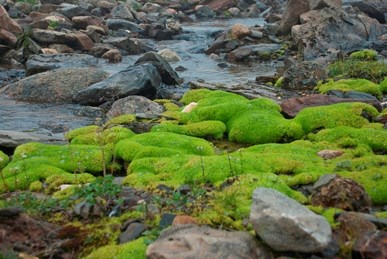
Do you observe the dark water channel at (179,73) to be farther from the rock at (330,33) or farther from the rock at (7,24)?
the rock at (7,24)

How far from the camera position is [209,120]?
39.9 ft

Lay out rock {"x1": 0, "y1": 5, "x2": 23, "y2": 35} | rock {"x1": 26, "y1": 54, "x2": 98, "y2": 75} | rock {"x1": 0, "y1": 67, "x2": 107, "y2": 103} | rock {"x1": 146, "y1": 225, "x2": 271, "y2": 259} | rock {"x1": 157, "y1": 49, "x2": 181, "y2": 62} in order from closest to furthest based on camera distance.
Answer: rock {"x1": 146, "y1": 225, "x2": 271, "y2": 259} < rock {"x1": 0, "y1": 67, "x2": 107, "y2": 103} < rock {"x1": 26, "y1": 54, "x2": 98, "y2": 75} < rock {"x1": 157, "y1": 49, "x2": 181, "y2": 62} < rock {"x1": 0, "y1": 5, "x2": 23, "y2": 35}

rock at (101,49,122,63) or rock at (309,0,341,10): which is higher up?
rock at (309,0,341,10)

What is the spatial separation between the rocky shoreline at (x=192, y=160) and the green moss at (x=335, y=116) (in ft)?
0.10

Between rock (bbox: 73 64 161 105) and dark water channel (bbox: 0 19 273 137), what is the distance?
1.61 ft

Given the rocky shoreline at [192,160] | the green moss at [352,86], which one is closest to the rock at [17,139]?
the rocky shoreline at [192,160]

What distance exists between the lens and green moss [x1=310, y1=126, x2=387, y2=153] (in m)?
9.47

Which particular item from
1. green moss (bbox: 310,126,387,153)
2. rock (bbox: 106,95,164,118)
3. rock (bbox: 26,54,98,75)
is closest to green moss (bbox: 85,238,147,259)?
green moss (bbox: 310,126,387,153)

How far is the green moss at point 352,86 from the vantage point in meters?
15.2

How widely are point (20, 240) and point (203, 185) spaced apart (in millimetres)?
2855

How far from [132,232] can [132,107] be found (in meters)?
9.27

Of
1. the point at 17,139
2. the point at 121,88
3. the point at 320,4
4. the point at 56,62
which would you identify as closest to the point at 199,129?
the point at 17,139

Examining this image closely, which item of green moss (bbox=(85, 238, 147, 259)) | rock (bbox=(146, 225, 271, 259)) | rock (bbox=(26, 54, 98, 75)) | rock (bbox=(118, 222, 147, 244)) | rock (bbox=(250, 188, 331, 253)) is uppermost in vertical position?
rock (bbox=(250, 188, 331, 253))

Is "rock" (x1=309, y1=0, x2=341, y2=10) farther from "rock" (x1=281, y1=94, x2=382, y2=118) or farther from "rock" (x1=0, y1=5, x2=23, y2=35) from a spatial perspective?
"rock" (x1=281, y1=94, x2=382, y2=118)
